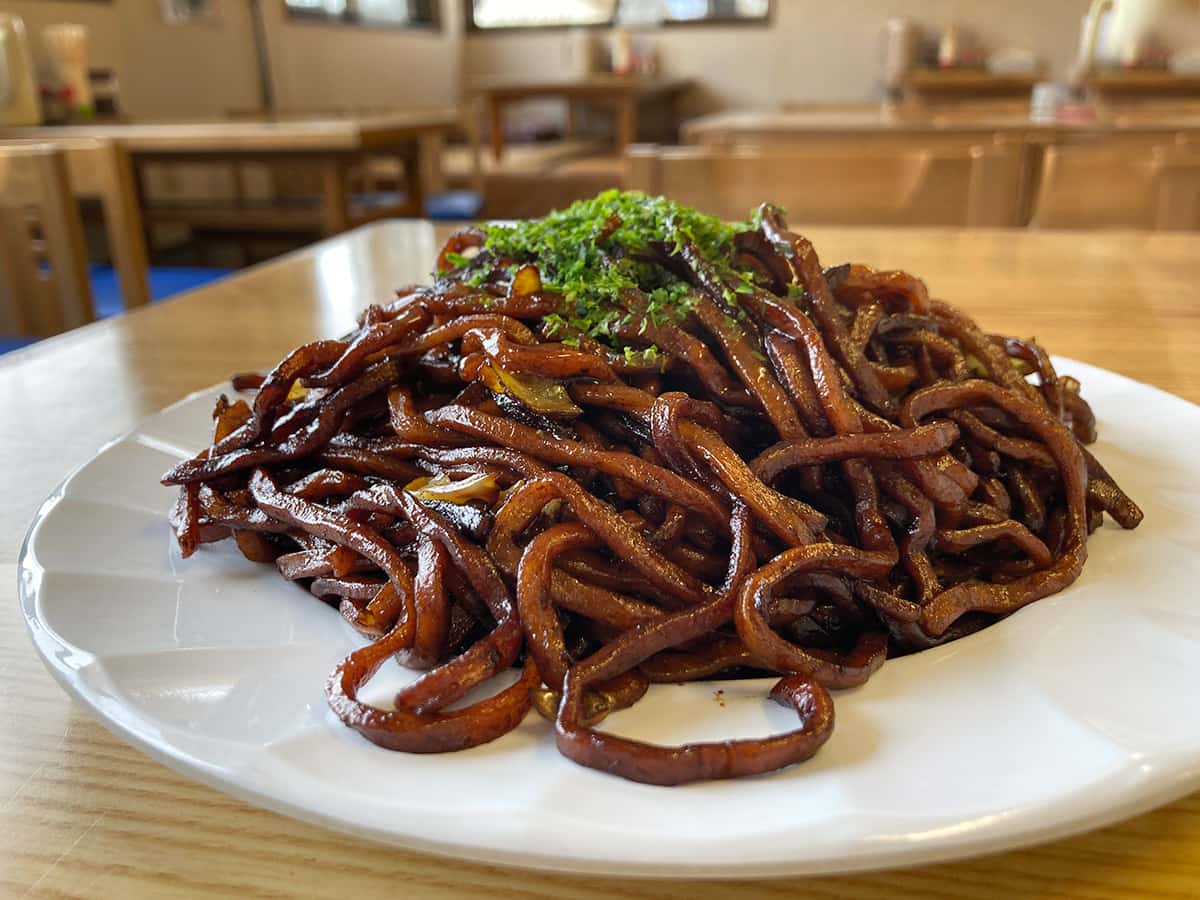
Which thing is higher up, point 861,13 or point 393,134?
point 861,13

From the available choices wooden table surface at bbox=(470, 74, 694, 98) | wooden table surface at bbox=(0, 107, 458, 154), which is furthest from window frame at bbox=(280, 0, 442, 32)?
wooden table surface at bbox=(0, 107, 458, 154)

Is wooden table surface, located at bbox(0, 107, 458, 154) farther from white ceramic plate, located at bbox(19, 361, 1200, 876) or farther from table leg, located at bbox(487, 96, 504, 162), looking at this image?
white ceramic plate, located at bbox(19, 361, 1200, 876)

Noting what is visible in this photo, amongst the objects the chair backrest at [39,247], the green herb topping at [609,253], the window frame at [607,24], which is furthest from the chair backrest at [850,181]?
the window frame at [607,24]

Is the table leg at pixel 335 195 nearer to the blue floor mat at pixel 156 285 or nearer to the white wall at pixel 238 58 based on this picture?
the blue floor mat at pixel 156 285

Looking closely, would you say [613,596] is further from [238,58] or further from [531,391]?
[238,58]

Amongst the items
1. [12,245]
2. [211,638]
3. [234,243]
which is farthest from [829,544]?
[234,243]

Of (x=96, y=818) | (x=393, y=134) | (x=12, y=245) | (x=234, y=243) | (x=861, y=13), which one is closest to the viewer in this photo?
(x=96, y=818)

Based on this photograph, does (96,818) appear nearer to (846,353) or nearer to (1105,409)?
(846,353)

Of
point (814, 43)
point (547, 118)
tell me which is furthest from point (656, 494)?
point (547, 118)
